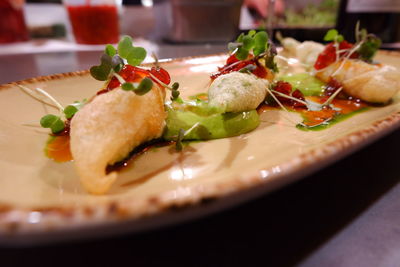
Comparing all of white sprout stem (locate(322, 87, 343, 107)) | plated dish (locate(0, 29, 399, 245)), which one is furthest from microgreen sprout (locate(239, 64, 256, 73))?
white sprout stem (locate(322, 87, 343, 107))

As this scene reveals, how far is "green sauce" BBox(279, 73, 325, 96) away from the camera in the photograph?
1531 millimetres

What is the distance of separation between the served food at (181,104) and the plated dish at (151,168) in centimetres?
5

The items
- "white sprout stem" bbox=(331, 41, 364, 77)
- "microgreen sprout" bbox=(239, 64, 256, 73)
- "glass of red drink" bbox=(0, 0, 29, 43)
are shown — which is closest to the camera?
"microgreen sprout" bbox=(239, 64, 256, 73)

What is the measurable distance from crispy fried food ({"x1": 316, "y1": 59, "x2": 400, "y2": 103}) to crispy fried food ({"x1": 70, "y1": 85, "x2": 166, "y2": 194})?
89 centimetres

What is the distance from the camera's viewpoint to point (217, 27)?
364 centimetres

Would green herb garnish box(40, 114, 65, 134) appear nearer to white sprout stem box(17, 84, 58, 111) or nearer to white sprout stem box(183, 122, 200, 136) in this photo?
white sprout stem box(17, 84, 58, 111)

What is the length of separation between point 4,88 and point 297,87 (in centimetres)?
121

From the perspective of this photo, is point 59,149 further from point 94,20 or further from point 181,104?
point 94,20

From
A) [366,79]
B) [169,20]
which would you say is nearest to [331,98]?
[366,79]

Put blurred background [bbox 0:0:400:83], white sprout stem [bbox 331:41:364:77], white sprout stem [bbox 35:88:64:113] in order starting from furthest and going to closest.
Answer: blurred background [bbox 0:0:400:83] < white sprout stem [bbox 331:41:364:77] < white sprout stem [bbox 35:88:64:113]

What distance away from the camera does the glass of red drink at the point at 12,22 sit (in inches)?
120

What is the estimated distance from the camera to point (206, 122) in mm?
1046

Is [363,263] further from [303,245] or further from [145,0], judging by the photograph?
[145,0]

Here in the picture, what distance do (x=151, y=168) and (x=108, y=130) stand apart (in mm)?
141
